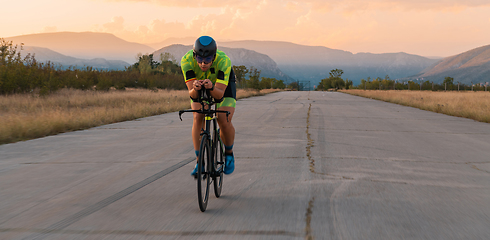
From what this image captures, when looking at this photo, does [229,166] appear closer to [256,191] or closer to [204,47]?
[256,191]

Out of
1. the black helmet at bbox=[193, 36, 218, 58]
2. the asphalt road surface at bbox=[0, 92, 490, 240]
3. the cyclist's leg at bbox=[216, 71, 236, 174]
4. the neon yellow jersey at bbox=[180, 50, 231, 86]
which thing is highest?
the black helmet at bbox=[193, 36, 218, 58]

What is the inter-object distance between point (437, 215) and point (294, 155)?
3.52 m

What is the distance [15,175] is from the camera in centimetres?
568

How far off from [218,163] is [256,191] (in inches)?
24.5

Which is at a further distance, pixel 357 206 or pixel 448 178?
pixel 448 178

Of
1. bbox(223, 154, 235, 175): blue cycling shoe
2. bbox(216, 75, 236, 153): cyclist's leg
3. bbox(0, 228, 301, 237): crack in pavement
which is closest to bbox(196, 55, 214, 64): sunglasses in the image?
bbox(216, 75, 236, 153): cyclist's leg

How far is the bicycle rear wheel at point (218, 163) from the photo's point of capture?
4.41 m

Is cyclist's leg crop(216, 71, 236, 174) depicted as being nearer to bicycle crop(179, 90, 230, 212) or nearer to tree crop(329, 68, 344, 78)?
bicycle crop(179, 90, 230, 212)

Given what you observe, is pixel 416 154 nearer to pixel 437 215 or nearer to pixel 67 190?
pixel 437 215

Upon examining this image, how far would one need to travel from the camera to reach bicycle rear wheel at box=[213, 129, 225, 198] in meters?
4.41

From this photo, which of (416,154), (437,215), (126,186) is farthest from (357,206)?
(416,154)

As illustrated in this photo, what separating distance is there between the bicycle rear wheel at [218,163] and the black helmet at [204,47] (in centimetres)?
101

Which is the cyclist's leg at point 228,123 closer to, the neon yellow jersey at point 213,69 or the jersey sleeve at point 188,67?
the neon yellow jersey at point 213,69

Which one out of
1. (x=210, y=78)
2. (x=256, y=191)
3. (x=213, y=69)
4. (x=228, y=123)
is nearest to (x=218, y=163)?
(x=228, y=123)
